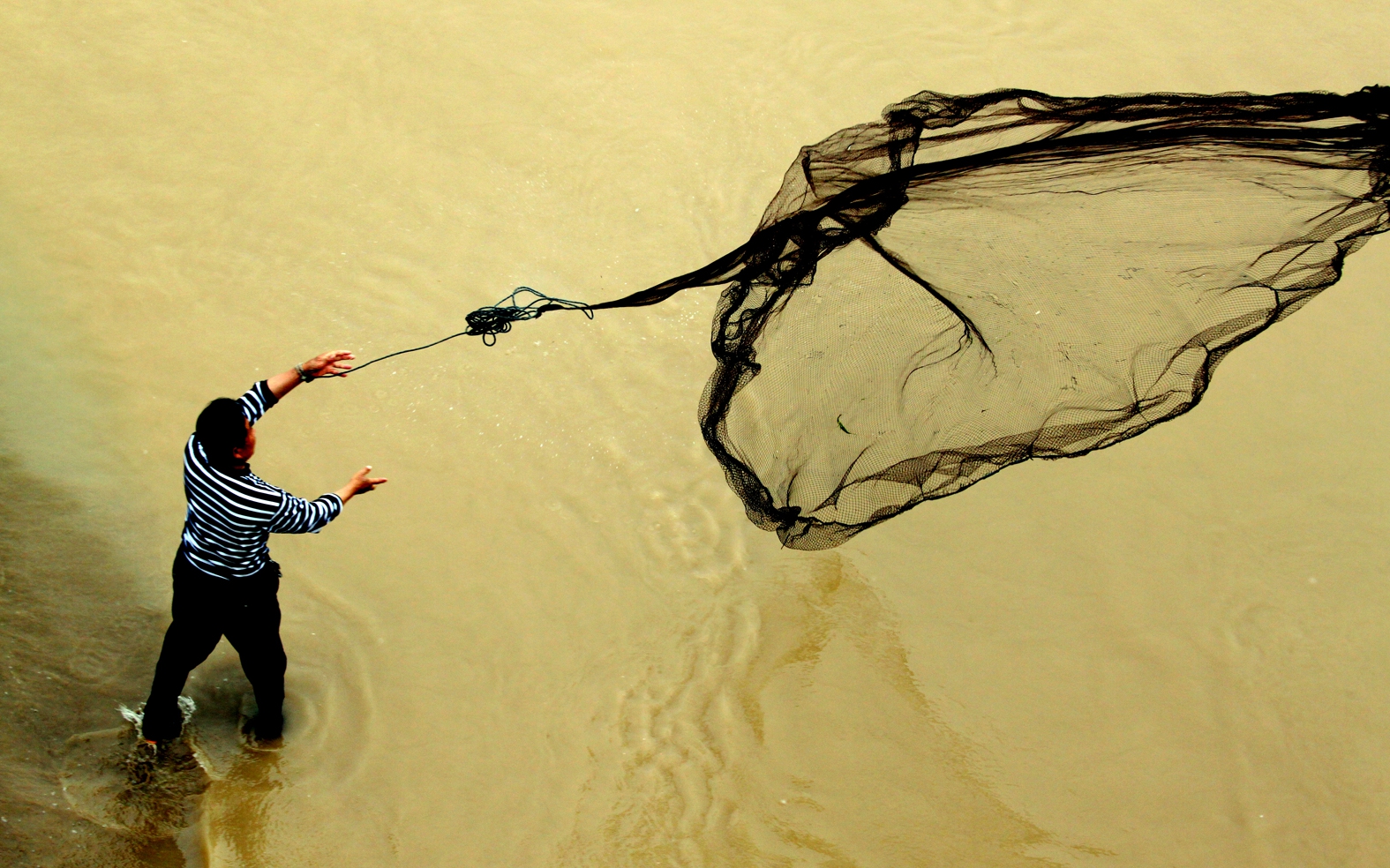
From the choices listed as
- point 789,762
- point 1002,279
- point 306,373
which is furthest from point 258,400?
point 1002,279

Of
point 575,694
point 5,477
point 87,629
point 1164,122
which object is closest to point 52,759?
point 87,629

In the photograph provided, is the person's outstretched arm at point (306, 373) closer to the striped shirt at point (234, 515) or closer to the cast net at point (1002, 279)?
the striped shirt at point (234, 515)

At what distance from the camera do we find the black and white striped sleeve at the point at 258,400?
3482 mm

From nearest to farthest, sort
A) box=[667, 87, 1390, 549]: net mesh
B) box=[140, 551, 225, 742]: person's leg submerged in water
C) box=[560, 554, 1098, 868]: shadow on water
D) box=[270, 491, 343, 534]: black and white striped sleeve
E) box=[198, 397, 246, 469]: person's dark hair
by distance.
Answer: box=[198, 397, 246, 469]: person's dark hair → box=[270, 491, 343, 534]: black and white striped sleeve → box=[140, 551, 225, 742]: person's leg submerged in water → box=[667, 87, 1390, 549]: net mesh → box=[560, 554, 1098, 868]: shadow on water

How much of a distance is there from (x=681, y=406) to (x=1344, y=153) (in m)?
3.11

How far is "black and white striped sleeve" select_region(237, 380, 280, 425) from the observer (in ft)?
11.4

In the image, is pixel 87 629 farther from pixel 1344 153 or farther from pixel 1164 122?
pixel 1344 153

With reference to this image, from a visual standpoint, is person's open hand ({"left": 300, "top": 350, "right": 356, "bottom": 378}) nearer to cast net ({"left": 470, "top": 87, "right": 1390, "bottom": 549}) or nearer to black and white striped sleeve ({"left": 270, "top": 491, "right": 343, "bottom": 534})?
black and white striped sleeve ({"left": 270, "top": 491, "right": 343, "bottom": 534})

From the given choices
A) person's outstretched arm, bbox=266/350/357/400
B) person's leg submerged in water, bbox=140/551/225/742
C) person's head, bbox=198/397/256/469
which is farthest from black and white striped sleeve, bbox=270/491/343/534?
person's outstretched arm, bbox=266/350/357/400

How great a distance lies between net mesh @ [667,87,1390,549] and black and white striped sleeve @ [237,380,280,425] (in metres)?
1.47

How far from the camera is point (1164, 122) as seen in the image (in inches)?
148

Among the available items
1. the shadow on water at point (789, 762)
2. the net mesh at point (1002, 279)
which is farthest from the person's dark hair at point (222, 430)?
the shadow on water at point (789, 762)

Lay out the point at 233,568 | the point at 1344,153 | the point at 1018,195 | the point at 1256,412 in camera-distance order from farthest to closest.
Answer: the point at 1256,412 → the point at 1018,195 → the point at 1344,153 → the point at 233,568

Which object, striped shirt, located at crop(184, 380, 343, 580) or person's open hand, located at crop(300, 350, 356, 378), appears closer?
striped shirt, located at crop(184, 380, 343, 580)
